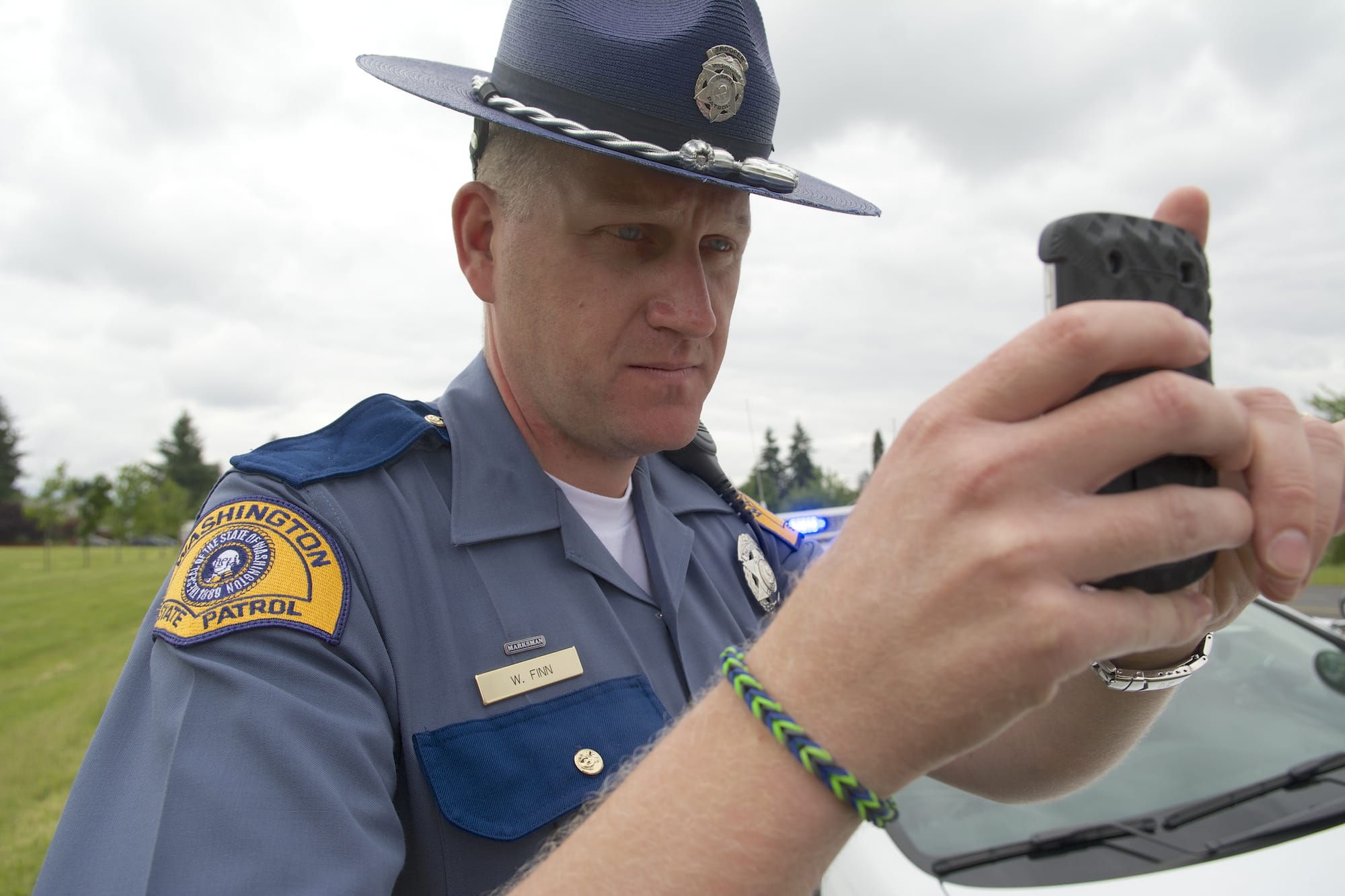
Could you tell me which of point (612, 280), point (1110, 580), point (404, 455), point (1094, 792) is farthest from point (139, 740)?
point (1094, 792)

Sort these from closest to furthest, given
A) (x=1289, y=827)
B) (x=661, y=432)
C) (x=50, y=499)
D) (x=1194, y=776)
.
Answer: (x=661, y=432) < (x=1289, y=827) < (x=1194, y=776) < (x=50, y=499)

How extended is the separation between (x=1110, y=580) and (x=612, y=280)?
1.12 metres

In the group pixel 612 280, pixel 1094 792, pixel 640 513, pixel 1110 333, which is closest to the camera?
pixel 1110 333

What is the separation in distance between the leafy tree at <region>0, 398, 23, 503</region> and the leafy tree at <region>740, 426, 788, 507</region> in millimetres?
60999

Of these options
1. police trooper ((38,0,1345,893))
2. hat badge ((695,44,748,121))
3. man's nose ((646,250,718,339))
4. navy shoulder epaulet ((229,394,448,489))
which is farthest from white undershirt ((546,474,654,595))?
hat badge ((695,44,748,121))

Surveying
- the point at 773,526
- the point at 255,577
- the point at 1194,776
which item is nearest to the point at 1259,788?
the point at 1194,776

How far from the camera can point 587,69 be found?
1682 millimetres

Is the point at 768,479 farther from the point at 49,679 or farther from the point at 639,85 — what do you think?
the point at 49,679

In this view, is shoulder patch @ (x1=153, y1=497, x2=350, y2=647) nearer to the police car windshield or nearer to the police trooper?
the police trooper

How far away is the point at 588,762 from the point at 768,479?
454cm

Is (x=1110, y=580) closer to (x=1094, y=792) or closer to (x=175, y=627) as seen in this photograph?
(x=175, y=627)

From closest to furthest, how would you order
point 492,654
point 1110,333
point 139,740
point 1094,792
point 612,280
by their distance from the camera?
point 1110,333 < point 139,740 < point 492,654 < point 612,280 < point 1094,792

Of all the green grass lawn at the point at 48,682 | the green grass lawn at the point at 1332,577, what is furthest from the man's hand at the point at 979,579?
the green grass lawn at the point at 1332,577

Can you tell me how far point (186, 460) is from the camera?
69.3 meters
